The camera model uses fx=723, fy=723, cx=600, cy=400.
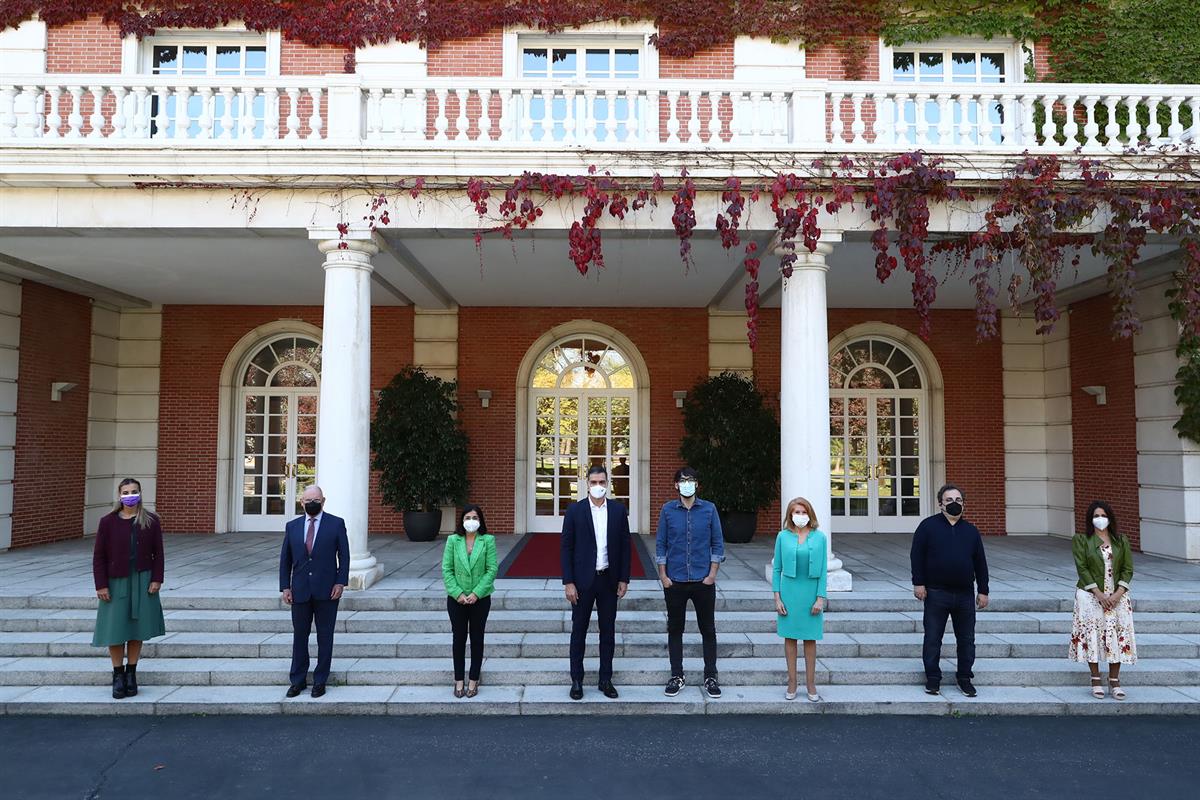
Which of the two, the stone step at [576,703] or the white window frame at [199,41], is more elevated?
the white window frame at [199,41]

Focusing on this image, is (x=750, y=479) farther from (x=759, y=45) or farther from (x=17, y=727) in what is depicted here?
(x=17, y=727)

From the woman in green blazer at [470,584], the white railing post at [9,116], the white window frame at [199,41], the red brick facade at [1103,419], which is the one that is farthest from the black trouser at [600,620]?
the white window frame at [199,41]

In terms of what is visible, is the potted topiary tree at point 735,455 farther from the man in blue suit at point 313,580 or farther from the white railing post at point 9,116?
the white railing post at point 9,116

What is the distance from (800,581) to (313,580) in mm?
3474

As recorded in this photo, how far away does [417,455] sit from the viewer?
1045 cm

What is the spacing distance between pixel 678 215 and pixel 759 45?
4.30m

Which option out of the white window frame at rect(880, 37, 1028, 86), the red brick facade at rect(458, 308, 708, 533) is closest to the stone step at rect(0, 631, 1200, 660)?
the red brick facade at rect(458, 308, 708, 533)

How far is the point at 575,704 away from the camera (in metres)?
5.18

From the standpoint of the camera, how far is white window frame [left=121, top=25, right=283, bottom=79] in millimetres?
9938

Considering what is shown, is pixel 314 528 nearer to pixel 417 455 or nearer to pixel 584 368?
pixel 417 455

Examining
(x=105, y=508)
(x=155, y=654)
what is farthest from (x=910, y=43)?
(x=105, y=508)

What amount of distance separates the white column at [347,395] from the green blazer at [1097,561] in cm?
615

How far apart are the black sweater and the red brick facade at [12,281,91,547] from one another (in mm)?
11357

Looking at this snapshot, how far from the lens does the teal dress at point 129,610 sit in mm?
5172
